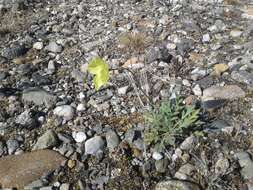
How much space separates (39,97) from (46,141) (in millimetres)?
815

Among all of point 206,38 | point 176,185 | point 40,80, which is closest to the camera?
point 176,185

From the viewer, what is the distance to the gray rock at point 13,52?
21.5 ft

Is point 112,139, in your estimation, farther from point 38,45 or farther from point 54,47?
point 38,45

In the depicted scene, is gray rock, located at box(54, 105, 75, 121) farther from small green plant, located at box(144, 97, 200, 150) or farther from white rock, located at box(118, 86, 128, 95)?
small green plant, located at box(144, 97, 200, 150)

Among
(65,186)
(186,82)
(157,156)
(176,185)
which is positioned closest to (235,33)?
(186,82)

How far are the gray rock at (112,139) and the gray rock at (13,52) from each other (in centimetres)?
219

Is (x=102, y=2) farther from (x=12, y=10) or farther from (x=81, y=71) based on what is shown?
(x=81, y=71)

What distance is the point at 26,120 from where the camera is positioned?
5328 millimetres

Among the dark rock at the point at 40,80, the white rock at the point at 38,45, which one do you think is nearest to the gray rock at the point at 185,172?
the dark rock at the point at 40,80

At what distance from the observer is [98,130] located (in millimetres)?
5133

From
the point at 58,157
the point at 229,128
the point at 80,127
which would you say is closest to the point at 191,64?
the point at 229,128

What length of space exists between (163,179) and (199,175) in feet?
1.09

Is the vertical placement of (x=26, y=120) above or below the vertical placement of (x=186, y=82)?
below

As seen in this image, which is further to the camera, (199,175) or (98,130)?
(98,130)
